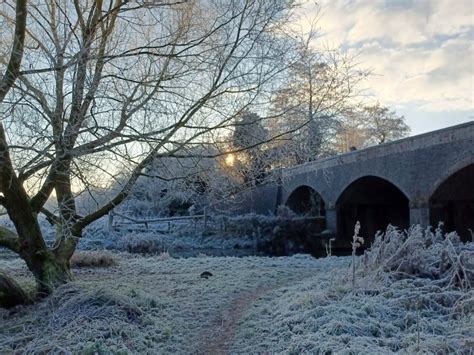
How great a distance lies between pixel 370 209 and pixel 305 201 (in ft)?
16.7

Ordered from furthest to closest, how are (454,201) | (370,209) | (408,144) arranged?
1. (370,209)
2. (408,144)
3. (454,201)

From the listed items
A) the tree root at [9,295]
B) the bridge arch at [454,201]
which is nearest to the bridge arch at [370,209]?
the bridge arch at [454,201]

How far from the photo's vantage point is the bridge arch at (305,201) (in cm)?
2439

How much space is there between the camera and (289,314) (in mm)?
4656

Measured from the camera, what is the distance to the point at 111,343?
3889 mm

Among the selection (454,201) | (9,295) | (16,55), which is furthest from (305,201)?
(16,55)

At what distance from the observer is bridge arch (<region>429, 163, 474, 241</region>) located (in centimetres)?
1525

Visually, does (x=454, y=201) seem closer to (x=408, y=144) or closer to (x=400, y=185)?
(x=400, y=185)

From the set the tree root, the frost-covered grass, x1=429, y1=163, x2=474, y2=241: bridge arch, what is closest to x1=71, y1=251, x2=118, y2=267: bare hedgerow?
the frost-covered grass

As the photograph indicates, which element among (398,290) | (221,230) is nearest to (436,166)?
(221,230)

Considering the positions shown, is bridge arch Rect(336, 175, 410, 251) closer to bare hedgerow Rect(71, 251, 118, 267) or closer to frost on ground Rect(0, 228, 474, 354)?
bare hedgerow Rect(71, 251, 118, 267)

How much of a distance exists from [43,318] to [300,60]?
13.1 feet

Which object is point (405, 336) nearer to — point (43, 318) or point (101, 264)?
point (43, 318)

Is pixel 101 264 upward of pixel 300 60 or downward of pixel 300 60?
downward
